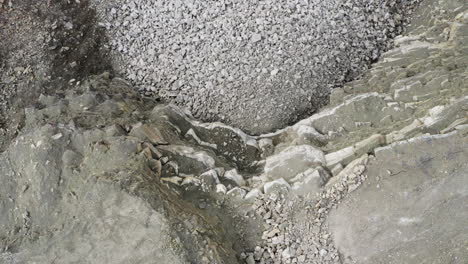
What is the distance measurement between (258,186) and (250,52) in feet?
6.99

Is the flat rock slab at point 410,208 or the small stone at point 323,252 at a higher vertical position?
the flat rock slab at point 410,208

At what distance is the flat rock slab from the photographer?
3799 mm

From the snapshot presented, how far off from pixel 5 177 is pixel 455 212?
4.18 metres

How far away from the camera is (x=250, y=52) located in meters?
6.11

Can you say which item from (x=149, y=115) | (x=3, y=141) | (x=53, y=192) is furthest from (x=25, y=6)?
(x=53, y=192)

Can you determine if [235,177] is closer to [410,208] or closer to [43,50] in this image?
[410,208]

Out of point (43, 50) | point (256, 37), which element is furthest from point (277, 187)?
point (43, 50)

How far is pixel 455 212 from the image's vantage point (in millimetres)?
3809

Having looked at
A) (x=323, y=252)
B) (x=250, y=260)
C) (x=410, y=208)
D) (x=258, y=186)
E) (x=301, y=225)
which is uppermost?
(x=410, y=208)

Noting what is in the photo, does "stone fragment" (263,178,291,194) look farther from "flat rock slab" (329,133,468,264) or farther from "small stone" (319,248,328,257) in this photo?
"small stone" (319,248,328,257)

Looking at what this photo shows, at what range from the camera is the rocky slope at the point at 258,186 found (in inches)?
156

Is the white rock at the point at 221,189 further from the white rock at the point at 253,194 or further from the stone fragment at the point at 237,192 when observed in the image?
the white rock at the point at 253,194

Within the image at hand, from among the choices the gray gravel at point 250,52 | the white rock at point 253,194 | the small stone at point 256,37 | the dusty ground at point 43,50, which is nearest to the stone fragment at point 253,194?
the white rock at point 253,194

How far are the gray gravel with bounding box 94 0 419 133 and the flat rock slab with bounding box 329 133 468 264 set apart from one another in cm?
201
